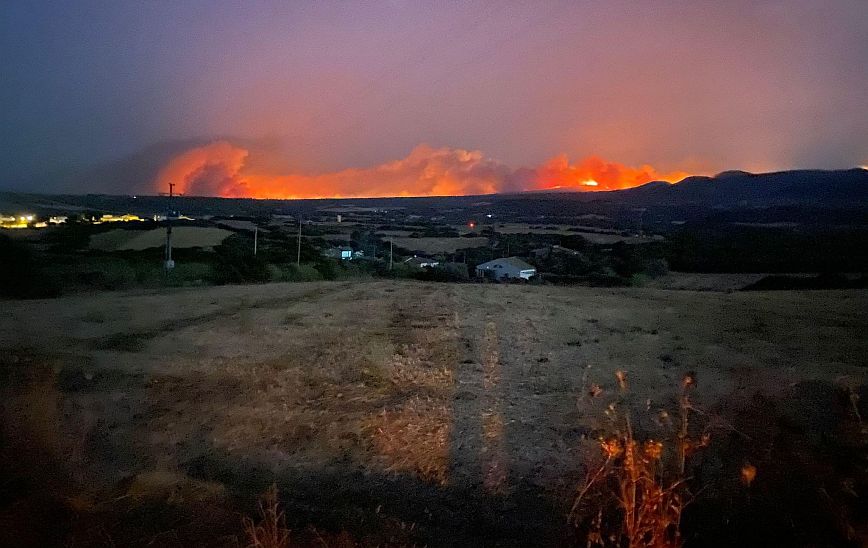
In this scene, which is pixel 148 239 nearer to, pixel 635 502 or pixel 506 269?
pixel 506 269

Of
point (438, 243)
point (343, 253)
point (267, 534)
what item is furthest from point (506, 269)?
point (267, 534)

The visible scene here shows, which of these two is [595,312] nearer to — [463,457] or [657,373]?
[657,373]

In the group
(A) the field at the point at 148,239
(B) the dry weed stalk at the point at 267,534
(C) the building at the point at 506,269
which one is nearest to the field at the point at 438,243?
(C) the building at the point at 506,269

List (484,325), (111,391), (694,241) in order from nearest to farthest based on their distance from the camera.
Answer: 1. (111,391)
2. (484,325)
3. (694,241)

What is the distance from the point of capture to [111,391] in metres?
9.30

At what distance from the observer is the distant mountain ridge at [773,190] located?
3894cm

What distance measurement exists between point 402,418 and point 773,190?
47.3 metres

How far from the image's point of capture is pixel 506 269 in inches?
1484

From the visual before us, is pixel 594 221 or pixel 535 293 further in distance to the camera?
pixel 594 221

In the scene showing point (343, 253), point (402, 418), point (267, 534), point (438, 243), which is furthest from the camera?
point (438, 243)

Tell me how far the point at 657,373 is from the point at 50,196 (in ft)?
417

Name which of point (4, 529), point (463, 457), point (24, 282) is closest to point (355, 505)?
point (463, 457)

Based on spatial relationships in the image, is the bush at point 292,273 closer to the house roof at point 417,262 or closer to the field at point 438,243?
the house roof at point 417,262

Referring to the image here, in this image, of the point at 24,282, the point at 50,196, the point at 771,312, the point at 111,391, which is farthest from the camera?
the point at 50,196
